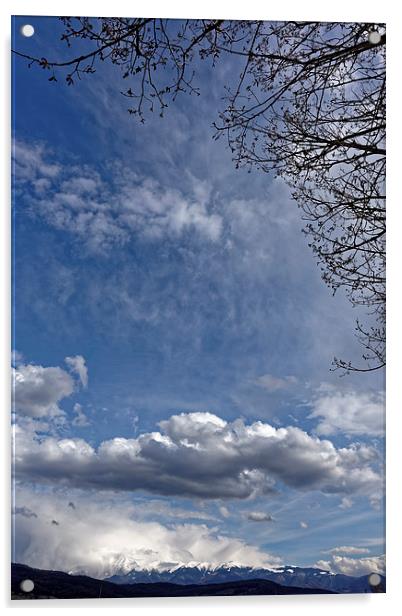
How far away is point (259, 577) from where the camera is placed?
2.74 m

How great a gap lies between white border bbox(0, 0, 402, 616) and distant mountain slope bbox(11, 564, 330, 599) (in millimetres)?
28

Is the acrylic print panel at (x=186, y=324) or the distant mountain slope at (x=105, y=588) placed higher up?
the acrylic print panel at (x=186, y=324)

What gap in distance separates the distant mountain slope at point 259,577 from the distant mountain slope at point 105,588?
0.06 ft

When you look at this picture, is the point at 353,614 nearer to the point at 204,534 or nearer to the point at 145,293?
the point at 204,534

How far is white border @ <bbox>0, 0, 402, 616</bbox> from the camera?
2.71m

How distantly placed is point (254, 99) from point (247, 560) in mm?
1796

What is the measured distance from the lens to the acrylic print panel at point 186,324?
2701 mm

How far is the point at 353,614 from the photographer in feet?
9.11

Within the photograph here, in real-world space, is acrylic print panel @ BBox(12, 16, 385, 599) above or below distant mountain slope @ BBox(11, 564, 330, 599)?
above

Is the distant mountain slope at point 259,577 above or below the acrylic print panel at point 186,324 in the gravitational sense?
below

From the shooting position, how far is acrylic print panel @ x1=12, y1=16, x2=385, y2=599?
8.86 ft

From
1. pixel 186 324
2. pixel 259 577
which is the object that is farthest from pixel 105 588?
pixel 186 324
